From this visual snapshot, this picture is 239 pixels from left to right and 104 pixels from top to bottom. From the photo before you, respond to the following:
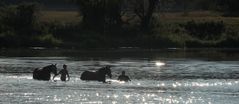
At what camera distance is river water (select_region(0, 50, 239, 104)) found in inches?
1773

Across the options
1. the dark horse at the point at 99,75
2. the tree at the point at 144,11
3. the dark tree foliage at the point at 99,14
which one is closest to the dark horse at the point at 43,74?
the dark horse at the point at 99,75

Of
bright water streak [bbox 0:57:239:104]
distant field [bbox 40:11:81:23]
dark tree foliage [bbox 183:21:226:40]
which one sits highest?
bright water streak [bbox 0:57:239:104]

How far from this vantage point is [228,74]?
63031 millimetres

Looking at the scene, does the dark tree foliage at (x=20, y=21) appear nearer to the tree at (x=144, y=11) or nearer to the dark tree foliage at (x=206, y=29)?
the tree at (x=144, y=11)

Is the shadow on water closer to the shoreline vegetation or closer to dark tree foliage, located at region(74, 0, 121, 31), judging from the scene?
the shoreline vegetation

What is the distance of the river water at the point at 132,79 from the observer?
4503 cm

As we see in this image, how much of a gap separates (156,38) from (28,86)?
2194 inches

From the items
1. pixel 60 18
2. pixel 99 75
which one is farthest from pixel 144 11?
pixel 99 75

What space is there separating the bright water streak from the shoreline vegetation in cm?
2715

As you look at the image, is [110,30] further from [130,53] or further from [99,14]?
[130,53]

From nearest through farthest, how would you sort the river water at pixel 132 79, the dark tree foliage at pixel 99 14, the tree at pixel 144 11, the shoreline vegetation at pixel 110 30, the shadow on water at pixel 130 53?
the river water at pixel 132 79 → the shadow on water at pixel 130 53 → the shoreline vegetation at pixel 110 30 → the dark tree foliage at pixel 99 14 → the tree at pixel 144 11

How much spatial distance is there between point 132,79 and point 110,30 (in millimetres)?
50097

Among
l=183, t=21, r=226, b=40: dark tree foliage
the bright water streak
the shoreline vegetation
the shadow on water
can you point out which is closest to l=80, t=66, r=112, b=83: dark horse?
the bright water streak

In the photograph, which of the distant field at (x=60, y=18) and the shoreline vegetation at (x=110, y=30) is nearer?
the shoreline vegetation at (x=110, y=30)
